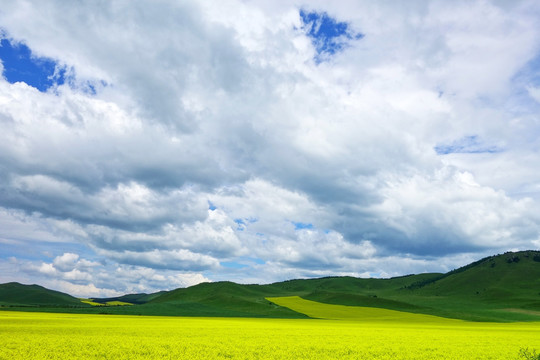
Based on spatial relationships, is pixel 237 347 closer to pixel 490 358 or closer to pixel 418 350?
pixel 418 350

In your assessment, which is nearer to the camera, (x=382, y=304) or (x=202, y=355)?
(x=202, y=355)

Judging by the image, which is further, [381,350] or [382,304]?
[382,304]

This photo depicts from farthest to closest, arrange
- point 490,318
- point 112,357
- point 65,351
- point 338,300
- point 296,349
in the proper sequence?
point 338,300 < point 490,318 < point 296,349 < point 65,351 < point 112,357

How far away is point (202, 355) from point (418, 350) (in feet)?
58.9

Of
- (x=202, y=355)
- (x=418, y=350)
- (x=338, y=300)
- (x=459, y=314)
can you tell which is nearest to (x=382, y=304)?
(x=338, y=300)

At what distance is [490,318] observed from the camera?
115 meters

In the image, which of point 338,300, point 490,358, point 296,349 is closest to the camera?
point 490,358

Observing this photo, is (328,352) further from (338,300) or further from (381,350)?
(338,300)

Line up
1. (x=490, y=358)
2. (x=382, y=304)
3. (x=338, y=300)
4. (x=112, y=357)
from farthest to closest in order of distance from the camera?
(x=338, y=300) → (x=382, y=304) → (x=490, y=358) → (x=112, y=357)

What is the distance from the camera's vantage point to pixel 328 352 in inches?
1191

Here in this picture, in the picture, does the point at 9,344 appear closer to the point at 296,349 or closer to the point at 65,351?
the point at 65,351

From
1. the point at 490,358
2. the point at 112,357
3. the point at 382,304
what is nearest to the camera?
the point at 112,357

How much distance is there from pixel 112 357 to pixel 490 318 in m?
119

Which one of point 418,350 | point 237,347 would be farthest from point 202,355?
point 418,350
